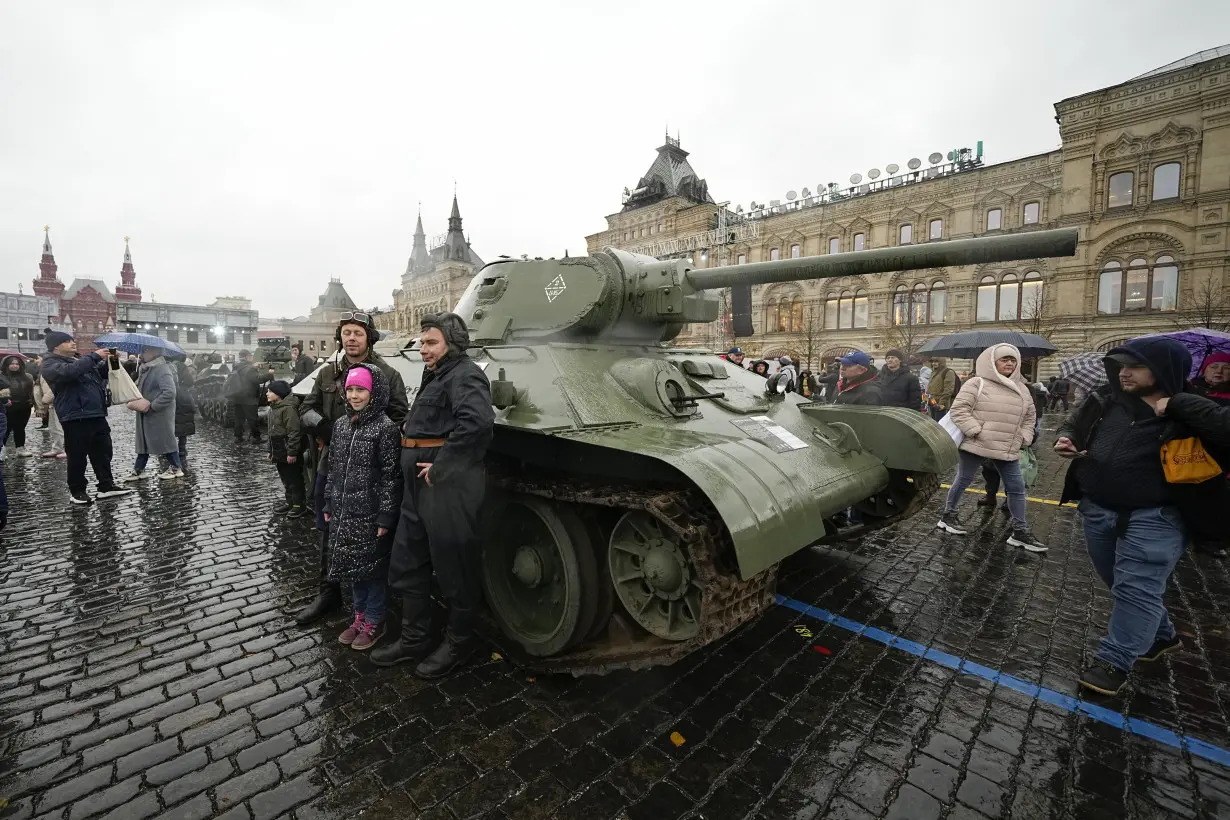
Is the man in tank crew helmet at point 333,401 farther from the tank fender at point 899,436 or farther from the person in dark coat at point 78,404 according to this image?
the person in dark coat at point 78,404

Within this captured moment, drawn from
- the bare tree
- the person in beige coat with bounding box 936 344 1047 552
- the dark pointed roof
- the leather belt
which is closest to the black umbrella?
the person in beige coat with bounding box 936 344 1047 552

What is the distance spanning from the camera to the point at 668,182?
53.1m

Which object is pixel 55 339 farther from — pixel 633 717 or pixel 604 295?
pixel 633 717

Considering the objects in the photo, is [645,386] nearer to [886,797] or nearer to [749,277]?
[749,277]

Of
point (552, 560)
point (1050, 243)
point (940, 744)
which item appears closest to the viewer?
point (940, 744)

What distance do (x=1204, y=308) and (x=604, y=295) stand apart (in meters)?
31.5

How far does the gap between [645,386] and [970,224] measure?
1326 inches

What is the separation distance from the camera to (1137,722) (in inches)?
128

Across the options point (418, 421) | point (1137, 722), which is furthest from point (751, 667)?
point (418, 421)

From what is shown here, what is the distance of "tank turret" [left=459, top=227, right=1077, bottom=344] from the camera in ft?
16.7

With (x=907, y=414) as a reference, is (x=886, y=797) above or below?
below

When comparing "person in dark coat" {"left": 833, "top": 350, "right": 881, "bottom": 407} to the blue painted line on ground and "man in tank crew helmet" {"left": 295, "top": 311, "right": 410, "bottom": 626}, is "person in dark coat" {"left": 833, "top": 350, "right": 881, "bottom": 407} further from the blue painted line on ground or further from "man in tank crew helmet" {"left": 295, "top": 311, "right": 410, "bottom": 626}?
"man in tank crew helmet" {"left": 295, "top": 311, "right": 410, "bottom": 626}

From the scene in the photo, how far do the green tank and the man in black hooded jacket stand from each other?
0.89m

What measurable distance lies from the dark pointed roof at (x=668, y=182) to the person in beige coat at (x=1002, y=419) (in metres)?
47.8
